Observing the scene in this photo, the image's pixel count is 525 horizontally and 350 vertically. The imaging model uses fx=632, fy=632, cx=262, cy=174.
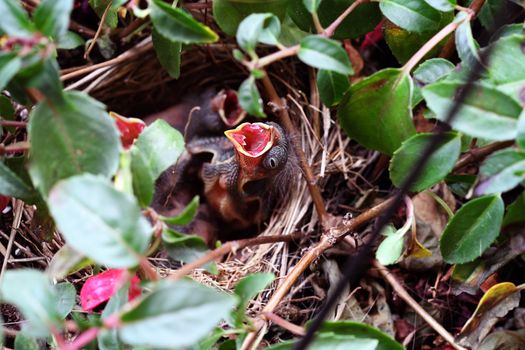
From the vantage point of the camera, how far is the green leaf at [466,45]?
36.7 inches

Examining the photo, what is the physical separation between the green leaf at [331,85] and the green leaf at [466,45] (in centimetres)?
18

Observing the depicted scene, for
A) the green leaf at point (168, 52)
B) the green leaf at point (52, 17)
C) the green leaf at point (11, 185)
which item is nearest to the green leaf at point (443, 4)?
the green leaf at point (168, 52)

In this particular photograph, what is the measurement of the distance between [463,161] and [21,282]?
768 millimetres

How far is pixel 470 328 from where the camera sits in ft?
3.59

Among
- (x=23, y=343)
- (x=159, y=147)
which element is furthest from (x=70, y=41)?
(x=23, y=343)

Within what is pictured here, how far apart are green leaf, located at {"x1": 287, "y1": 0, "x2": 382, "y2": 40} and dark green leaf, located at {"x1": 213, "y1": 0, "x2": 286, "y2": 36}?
4cm

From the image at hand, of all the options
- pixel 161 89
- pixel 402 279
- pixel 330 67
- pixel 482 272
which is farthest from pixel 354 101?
pixel 161 89

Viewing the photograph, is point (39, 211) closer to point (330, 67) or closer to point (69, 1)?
point (69, 1)

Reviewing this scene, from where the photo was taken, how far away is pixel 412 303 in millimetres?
1211

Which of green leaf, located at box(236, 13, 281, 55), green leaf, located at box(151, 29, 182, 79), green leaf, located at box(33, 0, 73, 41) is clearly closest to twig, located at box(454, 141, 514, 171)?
green leaf, located at box(236, 13, 281, 55)

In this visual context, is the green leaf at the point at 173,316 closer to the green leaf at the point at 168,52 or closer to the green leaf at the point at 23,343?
the green leaf at the point at 23,343

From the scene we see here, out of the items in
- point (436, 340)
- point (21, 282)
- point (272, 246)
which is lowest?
point (436, 340)

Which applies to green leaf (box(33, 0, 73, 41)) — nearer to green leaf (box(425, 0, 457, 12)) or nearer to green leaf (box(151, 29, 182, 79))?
green leaf (box(151, 29, 182, 79))

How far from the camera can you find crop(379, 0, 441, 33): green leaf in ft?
3.39
